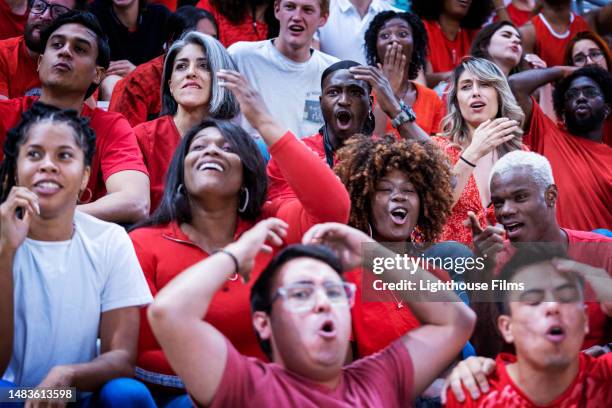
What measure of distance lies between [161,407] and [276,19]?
3.30 metres

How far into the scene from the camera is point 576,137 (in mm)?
6016

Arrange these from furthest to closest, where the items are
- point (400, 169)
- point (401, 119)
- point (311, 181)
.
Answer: point (401, 119), point (400, 169), point (311, 181)

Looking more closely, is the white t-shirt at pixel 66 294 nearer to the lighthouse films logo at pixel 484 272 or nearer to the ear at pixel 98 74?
the lighthouse films logo at pixel 484 272

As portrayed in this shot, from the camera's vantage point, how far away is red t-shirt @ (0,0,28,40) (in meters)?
6.02

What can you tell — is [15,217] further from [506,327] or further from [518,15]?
[518,15]

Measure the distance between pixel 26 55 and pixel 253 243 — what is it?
9.19ft

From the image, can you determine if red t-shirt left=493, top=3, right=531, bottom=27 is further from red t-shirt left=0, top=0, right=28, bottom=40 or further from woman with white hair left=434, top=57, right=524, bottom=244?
red t-shirt left=0, top=0, right=28, bottom=40

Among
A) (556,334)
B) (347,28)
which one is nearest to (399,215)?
(556,334)

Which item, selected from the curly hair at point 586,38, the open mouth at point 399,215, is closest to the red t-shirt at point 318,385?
the open mouth at point 399,215

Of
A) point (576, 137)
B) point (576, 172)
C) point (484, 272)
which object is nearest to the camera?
point (484, 272)

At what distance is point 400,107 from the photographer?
501 cm

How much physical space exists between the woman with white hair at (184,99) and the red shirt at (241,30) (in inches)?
48.1

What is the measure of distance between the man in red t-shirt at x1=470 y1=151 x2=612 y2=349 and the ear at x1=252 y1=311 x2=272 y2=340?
53.3 inches

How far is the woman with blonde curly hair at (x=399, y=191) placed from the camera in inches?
156
